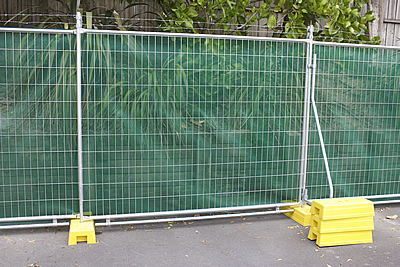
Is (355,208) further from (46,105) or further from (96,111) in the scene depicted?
(46,105)

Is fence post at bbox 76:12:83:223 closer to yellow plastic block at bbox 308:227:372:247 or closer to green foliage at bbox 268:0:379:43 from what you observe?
yellow plastic block at bbox 308:227:372:247

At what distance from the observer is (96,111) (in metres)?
3.92

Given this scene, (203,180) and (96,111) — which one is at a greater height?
(96,111)

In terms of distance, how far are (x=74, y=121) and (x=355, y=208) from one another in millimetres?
3198

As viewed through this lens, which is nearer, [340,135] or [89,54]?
[89,54]

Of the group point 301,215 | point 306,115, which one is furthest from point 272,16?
point 301,215

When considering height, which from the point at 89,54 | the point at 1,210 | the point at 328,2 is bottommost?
the point at 1,210

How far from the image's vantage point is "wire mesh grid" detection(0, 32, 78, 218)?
3770 mm

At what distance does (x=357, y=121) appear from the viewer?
4.78m

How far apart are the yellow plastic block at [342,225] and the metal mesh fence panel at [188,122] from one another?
78 centimetres

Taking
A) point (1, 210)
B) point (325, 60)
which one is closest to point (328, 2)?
point (325, 60)

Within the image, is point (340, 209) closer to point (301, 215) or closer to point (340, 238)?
point (340, 238)

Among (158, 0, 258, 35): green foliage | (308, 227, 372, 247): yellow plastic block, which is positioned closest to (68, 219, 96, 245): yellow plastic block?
(308, 227, 372, 247): yellow plastic block

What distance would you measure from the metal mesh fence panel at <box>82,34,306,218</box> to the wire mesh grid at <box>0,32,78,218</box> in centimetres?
21
